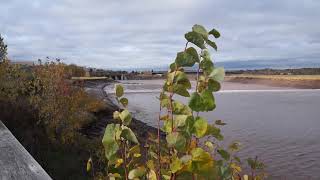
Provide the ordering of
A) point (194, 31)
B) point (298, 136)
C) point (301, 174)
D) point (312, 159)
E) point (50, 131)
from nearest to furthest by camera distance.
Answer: point (194, 31), point (50, 131), point (301, 174), point (312, 159), point (298, 136)

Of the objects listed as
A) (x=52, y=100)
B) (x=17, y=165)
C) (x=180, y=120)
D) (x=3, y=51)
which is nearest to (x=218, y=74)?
(x=180, y=120)

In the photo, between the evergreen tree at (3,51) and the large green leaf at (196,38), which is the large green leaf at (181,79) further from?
the evergreen tree at (3,51)

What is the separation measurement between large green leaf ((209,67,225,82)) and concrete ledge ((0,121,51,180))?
8.79 ft

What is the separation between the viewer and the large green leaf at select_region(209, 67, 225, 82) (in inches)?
79.2

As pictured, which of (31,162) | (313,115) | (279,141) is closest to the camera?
(31,162)

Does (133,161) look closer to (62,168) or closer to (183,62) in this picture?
(183,62)

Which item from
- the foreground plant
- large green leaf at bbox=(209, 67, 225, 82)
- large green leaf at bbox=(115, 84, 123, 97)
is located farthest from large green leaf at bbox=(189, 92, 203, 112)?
large green leaf at bbox=(115, 84, 123, 97)

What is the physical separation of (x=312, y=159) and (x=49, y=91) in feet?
34.9

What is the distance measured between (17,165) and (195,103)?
3.10m

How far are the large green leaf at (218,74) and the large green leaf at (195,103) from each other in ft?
0.41

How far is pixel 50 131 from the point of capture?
14922mm

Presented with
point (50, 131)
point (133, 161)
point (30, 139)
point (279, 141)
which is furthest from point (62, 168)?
point (279, 141)

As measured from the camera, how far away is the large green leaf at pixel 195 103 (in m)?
1.95

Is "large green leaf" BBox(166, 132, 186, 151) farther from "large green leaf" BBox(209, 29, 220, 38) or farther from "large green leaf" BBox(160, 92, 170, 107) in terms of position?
"large green leaf" BBox(209, 29, 220, 38)
